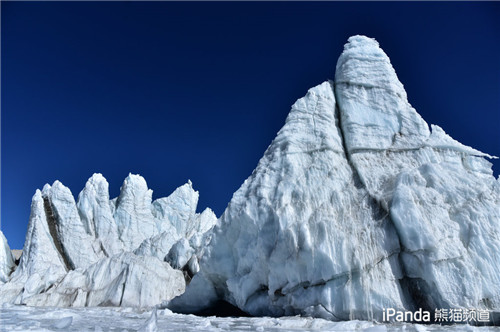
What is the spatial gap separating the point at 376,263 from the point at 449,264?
1908mm

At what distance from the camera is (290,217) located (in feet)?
42.2

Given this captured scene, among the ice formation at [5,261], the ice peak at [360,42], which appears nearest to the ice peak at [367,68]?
the ice peak at [360,42]

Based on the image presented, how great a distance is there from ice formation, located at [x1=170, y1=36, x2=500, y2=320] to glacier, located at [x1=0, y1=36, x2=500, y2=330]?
0.12 feet

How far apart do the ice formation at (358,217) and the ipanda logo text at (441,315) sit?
0.19 metres

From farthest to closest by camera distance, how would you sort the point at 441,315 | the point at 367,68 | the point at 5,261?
the point at 5,261 < the point at 367,68 < the point at 441,315

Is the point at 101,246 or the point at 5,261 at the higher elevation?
the point at 101,246

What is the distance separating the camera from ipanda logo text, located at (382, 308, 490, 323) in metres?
9.67

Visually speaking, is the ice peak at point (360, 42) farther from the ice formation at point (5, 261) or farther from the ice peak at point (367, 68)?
the ice formation at point (5, 261)

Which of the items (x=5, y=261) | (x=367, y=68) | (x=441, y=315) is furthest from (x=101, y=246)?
(x=441, y=315)

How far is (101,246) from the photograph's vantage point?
3297 centimetres

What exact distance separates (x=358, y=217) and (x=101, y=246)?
27108mm

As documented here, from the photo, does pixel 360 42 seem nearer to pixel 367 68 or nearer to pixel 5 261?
pixel 367 68

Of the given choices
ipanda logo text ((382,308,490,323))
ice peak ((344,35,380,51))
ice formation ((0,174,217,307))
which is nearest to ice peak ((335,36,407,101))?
ice peak ((344,35,380,51))

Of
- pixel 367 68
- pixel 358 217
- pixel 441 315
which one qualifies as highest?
pixel 367 68
